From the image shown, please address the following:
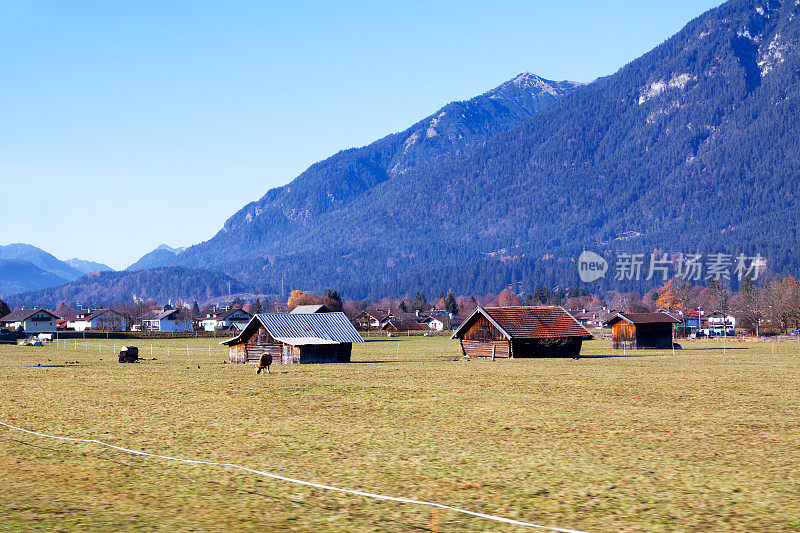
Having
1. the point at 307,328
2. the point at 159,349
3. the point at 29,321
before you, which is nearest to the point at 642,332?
the point at 307,328

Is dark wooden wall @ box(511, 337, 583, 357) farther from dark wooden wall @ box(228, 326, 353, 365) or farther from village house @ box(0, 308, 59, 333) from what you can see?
village house @ box(0, 308, 59, 333)

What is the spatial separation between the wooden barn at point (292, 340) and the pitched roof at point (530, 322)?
13.8m

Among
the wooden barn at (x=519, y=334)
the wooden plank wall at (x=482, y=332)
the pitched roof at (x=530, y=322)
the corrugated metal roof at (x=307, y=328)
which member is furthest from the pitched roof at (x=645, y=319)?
the corrugated metal roof at (x=307, y=328)

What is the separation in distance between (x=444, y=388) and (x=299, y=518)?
2702 centimetres

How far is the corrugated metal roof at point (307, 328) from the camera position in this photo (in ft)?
226

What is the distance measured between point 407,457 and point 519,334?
57.6 m

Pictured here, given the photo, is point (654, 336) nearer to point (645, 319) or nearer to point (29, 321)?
point (645, 319)

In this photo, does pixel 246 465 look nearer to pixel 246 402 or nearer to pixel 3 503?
pixel 3 503

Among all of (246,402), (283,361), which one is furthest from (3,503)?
(283,361)

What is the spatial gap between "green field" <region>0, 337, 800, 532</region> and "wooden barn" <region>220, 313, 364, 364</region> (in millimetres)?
27299

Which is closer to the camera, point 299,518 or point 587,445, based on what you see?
point 299,518

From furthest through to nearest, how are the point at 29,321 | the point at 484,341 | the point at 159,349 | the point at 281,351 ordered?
the point at 29,321
the point at 159,349
the point at 484,341
the point at 281,351

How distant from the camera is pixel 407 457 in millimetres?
20750

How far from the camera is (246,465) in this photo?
64.4ft
